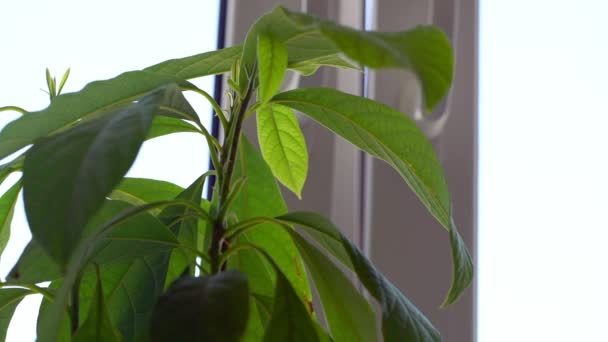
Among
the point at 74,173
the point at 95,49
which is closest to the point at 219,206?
the point at 74,173

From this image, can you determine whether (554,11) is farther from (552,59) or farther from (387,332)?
(387,332)

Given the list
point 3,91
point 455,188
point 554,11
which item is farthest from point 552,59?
point 3,91

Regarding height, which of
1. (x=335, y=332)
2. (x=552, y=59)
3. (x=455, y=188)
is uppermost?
(x=552, y=59)

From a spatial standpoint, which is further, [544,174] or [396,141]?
[544,174]

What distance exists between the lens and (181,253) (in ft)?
1.87

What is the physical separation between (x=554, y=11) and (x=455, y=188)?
1.02 ft

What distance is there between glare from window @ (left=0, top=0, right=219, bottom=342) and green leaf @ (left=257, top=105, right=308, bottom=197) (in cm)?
29

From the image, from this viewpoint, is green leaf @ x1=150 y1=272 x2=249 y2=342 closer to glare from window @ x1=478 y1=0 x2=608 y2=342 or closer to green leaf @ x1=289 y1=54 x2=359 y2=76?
green leaf @ x1=289 y1=54 x2=359 y2=76

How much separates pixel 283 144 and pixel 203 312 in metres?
0.30

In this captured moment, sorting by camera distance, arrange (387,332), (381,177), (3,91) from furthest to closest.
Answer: (381,177), (3,91), (387,332)

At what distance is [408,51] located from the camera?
12.4 inches

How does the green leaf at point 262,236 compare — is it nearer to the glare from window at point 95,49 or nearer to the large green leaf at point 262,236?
the large green leaf at point 262,236

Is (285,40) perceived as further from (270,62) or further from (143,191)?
(143,191)

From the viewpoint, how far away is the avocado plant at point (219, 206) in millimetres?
325
